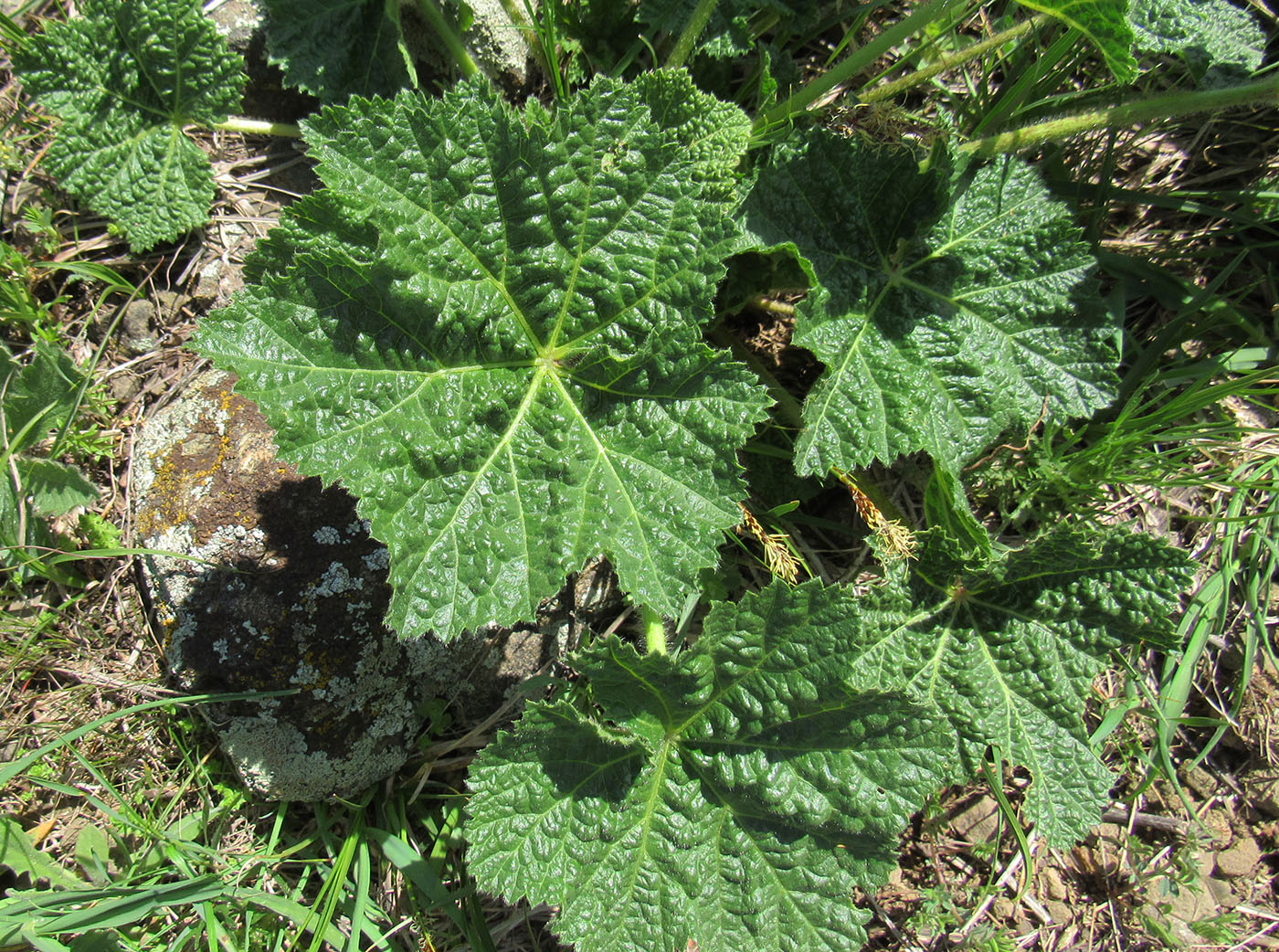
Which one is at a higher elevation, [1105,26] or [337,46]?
[337,46]

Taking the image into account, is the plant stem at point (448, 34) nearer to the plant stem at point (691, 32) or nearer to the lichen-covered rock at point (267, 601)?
the plant stem at point (691, 32)

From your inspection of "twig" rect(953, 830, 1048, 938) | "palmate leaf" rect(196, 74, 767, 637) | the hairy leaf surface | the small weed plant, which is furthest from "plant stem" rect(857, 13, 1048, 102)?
"twig" rect(953, 830, 1048, 938)

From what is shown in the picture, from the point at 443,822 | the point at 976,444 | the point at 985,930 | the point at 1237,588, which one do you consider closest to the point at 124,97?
the point at 443,822

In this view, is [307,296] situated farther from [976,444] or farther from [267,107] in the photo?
[976,444]

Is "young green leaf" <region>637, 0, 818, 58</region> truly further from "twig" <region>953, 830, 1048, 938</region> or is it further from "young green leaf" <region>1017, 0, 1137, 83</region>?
Answer: "twig" <region>953, 830, 1048, 938</region>

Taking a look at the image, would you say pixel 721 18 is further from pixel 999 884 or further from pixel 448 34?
pixel 999 884

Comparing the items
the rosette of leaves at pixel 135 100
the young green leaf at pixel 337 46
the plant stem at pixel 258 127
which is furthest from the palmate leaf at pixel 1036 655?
the rosette of leaves at pixel 135 100

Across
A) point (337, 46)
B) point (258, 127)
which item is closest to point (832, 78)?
point (337, 46)

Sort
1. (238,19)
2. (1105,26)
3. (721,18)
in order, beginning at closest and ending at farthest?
(1105,26), (721,18), (238,19)
